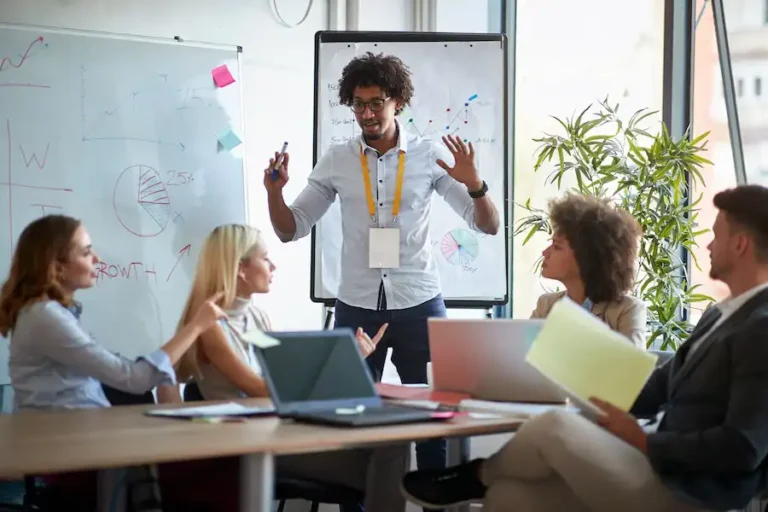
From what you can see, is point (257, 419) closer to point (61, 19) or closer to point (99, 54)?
point (99, 54)

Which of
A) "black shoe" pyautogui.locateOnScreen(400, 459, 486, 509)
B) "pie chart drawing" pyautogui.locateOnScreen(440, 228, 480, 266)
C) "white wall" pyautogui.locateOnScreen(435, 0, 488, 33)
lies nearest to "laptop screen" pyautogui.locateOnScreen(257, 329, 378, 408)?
"black shoe" pyautogui.locateOnScreen(400, 459, 486, 509)

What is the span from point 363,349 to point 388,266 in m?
0.70

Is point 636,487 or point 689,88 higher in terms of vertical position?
point 689,88

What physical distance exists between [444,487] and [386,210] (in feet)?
4.93

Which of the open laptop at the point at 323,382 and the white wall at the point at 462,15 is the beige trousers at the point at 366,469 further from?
the white wall at the point at 462,15

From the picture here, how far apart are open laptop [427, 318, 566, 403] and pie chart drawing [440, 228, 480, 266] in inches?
66.2

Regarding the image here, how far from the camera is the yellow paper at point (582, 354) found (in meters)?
2.06

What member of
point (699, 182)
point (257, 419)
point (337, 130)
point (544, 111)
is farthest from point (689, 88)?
point (257, 419)

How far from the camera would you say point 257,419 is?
2094 mm

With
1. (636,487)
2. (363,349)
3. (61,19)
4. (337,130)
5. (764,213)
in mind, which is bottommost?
(636,487)

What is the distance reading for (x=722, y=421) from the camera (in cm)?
206

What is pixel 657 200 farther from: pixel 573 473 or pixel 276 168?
pixel 573 473

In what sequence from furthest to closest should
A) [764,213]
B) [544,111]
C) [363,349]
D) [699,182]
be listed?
[544,111] → [699,182] → [363,349] → [764,213]

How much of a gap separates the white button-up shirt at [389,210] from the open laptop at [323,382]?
1.19 metres
